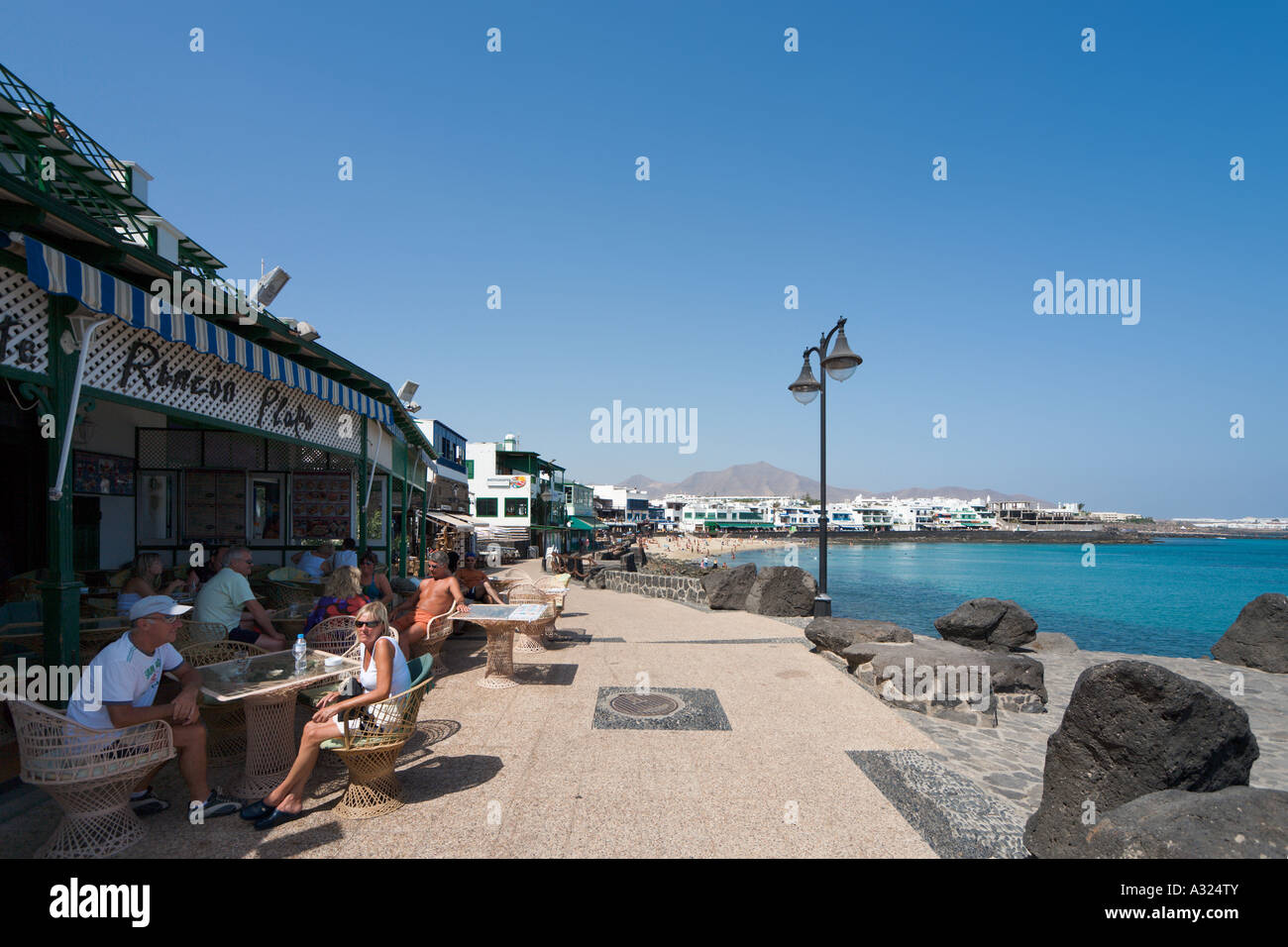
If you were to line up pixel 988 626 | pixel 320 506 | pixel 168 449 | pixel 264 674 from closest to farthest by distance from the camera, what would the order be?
pixel 264 674 → pixel 168 449 → pixel 320 506 → pixel 988 626

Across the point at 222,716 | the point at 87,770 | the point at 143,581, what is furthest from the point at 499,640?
the point at 87,770

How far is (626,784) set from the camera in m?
4.62

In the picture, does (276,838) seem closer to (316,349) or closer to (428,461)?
(316,349)

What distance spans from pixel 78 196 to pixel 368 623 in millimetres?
11497

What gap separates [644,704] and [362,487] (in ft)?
22.5

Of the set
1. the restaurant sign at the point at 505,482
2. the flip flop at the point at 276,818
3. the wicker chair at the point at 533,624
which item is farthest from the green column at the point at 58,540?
the restaurant sign at the point at 505,482

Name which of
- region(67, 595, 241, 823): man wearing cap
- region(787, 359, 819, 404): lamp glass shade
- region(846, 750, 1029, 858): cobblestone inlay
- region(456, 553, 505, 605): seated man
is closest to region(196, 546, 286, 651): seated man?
region(67, 595, 241, 823): man wearing cap

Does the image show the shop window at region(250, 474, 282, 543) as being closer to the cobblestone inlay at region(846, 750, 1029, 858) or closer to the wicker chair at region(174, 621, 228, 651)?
the wicker chair at region(174, 621, 228, 651)

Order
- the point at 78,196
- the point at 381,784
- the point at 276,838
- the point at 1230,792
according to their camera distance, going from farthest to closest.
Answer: the point at 78,196 < the point at 381,784 < the point at 276,838 < the point at 1230,792

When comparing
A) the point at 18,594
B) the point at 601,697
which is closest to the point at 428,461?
the point at 18,594

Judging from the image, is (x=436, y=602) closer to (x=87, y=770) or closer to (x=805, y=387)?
(x=87, y=770)

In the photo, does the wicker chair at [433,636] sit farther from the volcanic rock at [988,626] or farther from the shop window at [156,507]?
the volcanic rock at [988,626]

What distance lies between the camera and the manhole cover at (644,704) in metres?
6.47

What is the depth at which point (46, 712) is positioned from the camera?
3.26 meters
